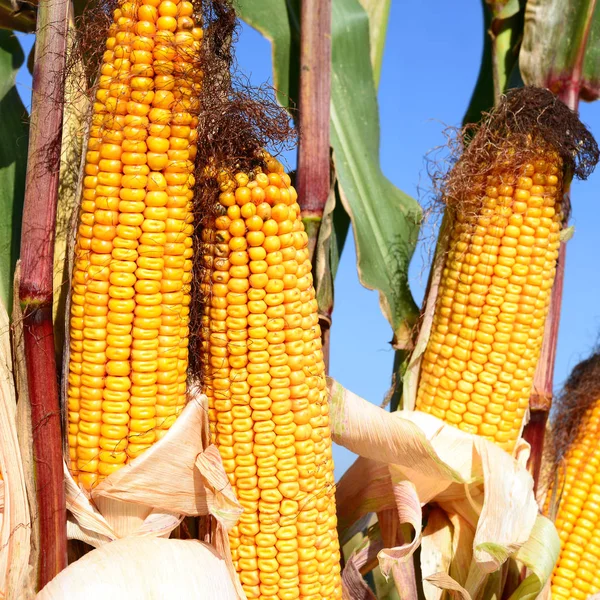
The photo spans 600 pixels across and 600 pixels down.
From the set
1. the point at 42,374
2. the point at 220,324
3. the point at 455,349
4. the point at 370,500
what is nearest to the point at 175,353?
the point at 220,324

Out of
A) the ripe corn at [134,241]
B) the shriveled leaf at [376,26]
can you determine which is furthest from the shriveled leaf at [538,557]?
the shriveled leaf at [376,26]

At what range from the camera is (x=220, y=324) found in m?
1.27

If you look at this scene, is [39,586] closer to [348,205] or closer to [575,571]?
[348,205]

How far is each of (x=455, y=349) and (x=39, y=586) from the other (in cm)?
106

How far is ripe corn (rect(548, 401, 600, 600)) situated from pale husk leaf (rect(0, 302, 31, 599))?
142 cm

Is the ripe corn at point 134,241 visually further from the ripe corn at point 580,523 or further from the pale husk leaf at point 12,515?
the ripe corn at point 580,523

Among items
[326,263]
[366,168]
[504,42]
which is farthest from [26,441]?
[504,42]

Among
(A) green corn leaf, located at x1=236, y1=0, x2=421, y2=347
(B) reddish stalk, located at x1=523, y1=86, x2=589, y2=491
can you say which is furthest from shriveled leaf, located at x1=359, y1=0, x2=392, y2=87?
(B) reddish stalk, located at x1=523, y1=86, x2=589, y2=491

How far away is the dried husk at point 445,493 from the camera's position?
1510 mm

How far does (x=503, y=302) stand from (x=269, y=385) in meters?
0.73

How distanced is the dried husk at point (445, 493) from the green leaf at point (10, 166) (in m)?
0.68

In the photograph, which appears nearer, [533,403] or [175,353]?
[175,353]

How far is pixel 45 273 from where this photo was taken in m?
1.19

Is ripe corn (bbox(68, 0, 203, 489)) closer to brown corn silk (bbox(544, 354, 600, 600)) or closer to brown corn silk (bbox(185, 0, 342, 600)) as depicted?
brown corn silk (bbox(185, 0, 342, 600))
